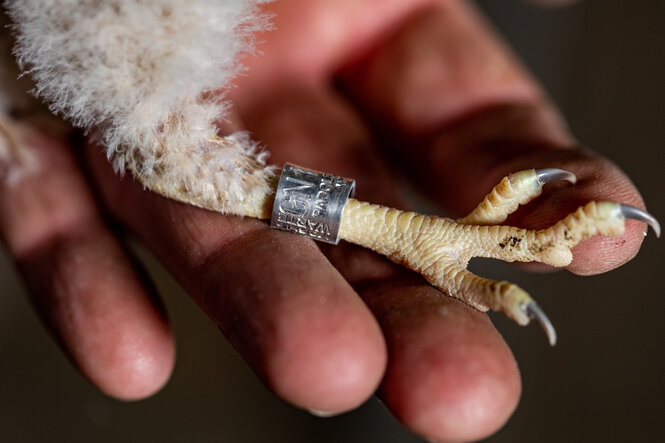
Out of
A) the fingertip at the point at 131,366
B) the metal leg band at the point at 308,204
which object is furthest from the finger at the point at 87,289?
the metal leg band at the point at 308,204

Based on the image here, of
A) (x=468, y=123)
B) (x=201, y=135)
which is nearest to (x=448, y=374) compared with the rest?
(x=201, y=135)

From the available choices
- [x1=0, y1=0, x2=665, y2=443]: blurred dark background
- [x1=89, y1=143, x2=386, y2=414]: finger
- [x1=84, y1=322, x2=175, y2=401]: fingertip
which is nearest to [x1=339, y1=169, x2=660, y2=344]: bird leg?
[x1=89, y1=143, x2=386, y2=414]: finger

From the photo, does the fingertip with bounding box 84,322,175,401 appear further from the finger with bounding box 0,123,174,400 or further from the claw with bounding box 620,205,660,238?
the claw with bounding box 620,205,660,238

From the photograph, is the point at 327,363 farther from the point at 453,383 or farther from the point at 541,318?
the point at 541,318

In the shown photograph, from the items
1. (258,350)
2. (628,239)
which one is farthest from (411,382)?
(628,239)

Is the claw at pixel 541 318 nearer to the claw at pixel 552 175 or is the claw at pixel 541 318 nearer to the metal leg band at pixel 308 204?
the claw at pixel 552 175

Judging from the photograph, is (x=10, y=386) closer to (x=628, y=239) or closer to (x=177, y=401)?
(x=177, y=401)
